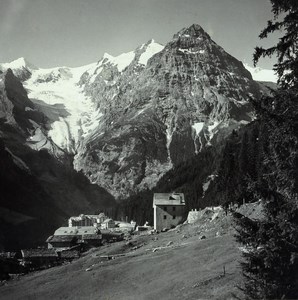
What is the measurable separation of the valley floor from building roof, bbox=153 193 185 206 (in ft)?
117

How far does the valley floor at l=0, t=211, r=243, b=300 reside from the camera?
124 feet

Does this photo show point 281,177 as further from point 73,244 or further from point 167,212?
point 73,244

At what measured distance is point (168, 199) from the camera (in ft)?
364

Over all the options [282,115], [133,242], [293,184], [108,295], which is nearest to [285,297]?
[293,184]

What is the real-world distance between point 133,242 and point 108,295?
3872 cm

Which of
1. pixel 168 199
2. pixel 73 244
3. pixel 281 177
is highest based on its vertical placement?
pixel 281 177

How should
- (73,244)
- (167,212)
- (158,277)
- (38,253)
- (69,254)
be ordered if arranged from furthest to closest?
(73,244), (167,212), (38,253), (69,254), (158,277)

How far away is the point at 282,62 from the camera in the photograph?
21.2m

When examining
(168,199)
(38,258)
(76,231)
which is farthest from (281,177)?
(76,231)

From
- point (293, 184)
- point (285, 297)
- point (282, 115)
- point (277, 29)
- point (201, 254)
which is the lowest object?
point (201, 254)

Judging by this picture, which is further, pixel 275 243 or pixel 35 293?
pixel 35 293

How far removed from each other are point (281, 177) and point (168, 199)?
9118 cm

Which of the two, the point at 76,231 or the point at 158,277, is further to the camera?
the point at 76,231

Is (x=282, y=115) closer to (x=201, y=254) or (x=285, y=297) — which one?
(x=285, y=297)
